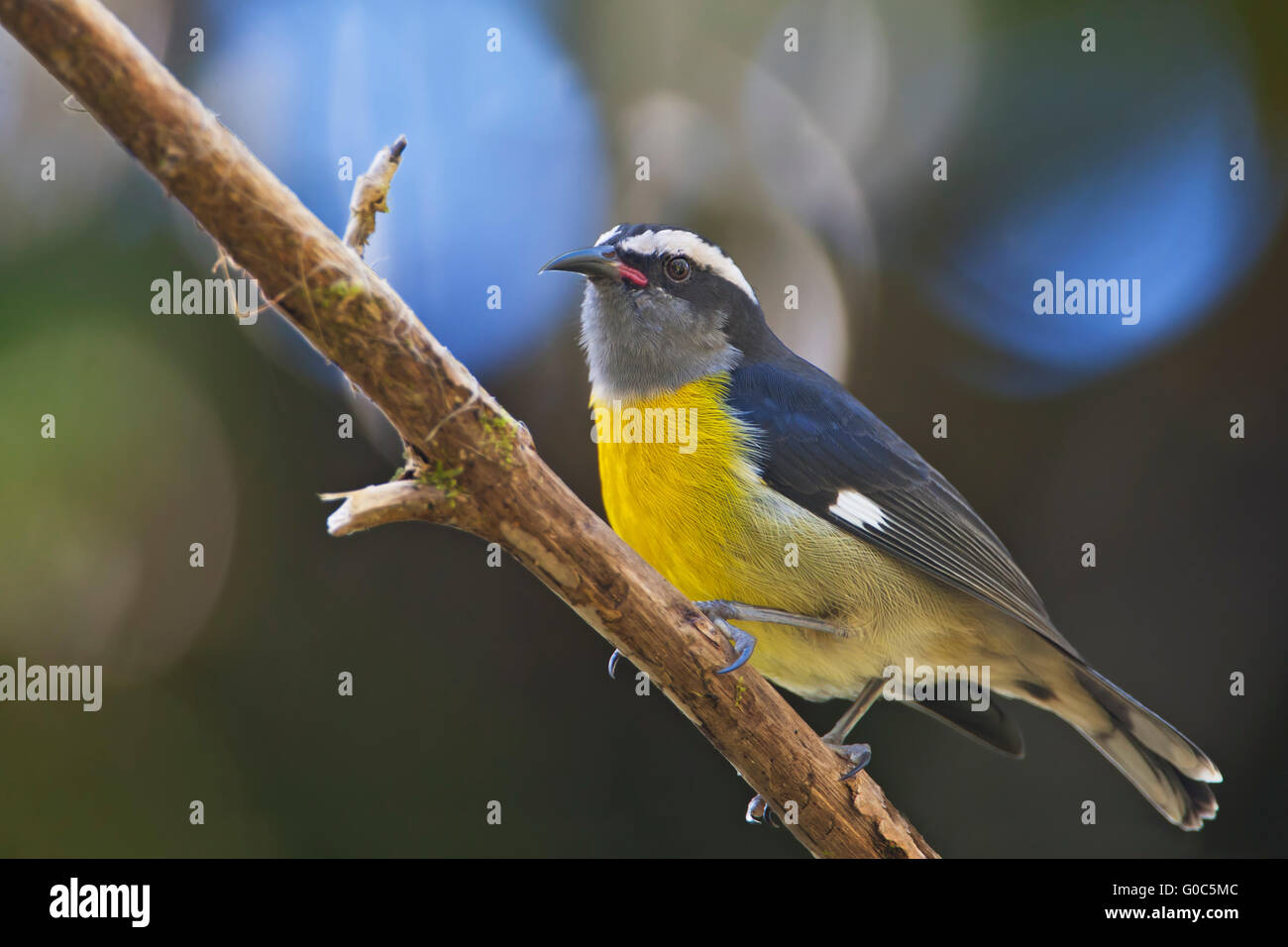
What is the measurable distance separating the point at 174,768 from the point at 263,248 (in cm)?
303

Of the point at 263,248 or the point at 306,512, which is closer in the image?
the point at 263,248

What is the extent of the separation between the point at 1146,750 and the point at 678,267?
2.51 meters

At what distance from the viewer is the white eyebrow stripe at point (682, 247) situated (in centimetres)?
376

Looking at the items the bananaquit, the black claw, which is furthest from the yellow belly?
the black claw

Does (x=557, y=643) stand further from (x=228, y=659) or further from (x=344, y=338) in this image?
(x=344, y=338)

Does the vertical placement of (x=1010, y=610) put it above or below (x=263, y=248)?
below

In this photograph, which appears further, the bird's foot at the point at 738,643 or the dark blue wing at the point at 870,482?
the dark blue wing at the point at 870,482

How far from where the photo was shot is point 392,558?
4723 mm

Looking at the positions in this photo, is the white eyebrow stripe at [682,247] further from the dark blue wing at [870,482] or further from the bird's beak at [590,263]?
the dark blue wing at [870,482]

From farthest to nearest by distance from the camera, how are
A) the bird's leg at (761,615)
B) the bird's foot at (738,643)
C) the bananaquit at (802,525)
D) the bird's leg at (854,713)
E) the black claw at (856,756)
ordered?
the bird's leg at (854,713)
the bananaquit at (802,525)
the bird's leg at (761,615)
the black claw at (856,756)
the bird's foot at (738,643)

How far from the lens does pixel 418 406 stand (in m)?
2.31

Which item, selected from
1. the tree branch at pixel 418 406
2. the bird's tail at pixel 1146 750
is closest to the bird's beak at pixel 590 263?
the tree branch at pixel 418 406

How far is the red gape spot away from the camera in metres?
3.73

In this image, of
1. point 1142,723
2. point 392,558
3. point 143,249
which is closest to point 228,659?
point 392,558
